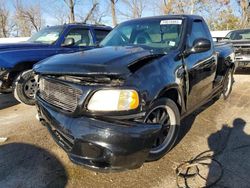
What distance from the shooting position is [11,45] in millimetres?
6168

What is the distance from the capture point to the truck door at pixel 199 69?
409 centimetres

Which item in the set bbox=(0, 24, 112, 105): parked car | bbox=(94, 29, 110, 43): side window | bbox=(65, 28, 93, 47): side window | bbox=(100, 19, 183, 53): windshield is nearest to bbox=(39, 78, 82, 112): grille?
bbox=(100, 19, 183, 53): windshield

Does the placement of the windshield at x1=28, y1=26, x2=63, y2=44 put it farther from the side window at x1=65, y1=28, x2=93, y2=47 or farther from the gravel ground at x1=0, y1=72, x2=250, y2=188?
the gravel ground at x1=0, y1=72, x2=250, y2=188

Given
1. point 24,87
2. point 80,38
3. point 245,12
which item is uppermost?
point 245,12

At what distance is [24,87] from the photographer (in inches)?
234

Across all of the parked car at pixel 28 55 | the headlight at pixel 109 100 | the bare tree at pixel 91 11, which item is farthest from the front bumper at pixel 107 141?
the bare tree at pixel 91 11

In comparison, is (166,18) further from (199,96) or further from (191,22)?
(199,96)

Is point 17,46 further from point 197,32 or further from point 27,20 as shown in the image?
point 27,20

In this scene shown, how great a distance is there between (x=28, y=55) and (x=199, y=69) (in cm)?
359

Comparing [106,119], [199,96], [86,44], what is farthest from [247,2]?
[106,119]

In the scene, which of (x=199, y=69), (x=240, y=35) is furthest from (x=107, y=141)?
(x=240, y=35)

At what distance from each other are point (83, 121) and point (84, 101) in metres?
0.20

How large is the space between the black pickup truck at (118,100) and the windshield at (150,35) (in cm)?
5

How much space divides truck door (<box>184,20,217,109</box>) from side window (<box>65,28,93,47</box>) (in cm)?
331
